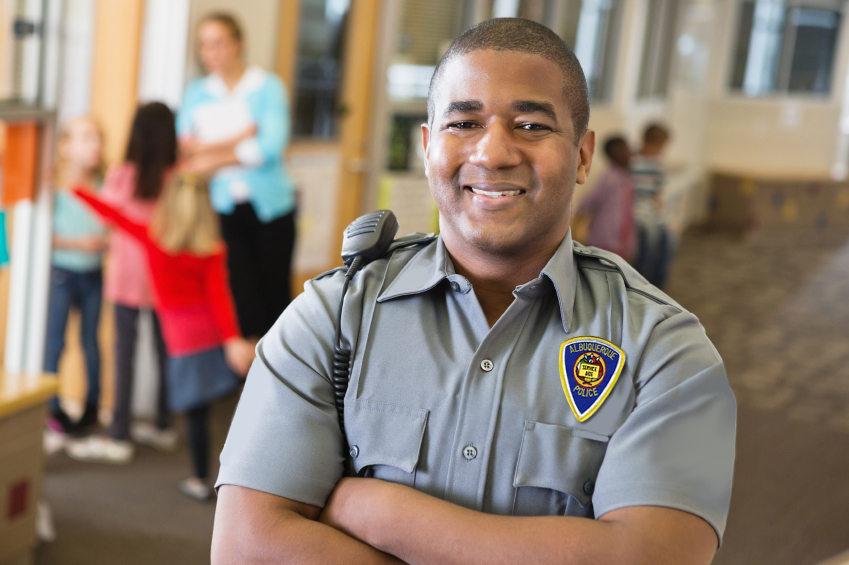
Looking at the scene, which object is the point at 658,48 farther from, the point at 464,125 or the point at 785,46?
the point at 464,125

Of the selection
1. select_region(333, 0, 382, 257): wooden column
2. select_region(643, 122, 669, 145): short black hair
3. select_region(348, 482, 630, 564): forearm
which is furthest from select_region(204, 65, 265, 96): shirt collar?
select_region(643, 122, 669, 145): short black hair

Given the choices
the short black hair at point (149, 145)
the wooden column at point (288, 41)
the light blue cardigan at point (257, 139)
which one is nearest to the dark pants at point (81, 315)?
the short black hair at point (149, 145)

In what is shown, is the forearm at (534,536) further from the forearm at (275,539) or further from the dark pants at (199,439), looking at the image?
the dark pants at (199,439)

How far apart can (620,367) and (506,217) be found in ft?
0.82

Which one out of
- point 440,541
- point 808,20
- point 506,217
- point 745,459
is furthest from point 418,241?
point 808,20

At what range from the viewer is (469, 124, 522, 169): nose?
3.84 feet

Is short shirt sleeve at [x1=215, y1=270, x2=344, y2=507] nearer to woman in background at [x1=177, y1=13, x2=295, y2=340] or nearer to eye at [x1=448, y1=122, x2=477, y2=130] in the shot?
eye at [x1=448, y1=122, x2=477, y2=130]

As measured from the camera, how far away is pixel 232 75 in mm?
3705

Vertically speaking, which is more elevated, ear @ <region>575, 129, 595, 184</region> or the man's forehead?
the man's forehead

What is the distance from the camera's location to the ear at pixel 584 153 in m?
1.28

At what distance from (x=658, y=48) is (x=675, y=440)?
8670mm

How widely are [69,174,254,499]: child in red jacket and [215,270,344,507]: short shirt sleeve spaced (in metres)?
1.82

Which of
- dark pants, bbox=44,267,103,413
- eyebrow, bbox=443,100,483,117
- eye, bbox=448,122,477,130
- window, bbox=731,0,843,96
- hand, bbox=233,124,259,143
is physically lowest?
dark pants, bbox=44,267,103,413

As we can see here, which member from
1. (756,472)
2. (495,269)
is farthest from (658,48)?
(495,269)
